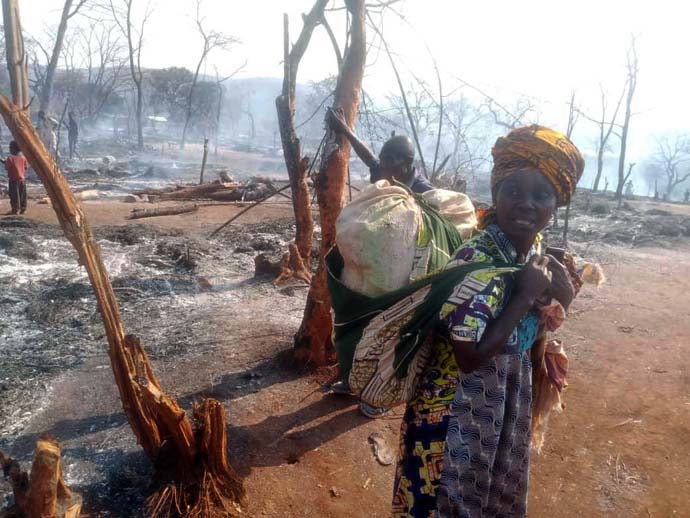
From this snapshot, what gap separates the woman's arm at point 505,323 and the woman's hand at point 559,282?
0.28ft

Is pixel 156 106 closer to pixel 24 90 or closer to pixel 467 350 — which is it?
pixel 24 90

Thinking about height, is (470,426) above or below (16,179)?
above

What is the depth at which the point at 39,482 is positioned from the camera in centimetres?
192

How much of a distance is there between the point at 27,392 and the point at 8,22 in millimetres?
11732

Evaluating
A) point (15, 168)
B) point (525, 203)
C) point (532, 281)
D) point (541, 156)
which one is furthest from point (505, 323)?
point (15, 168)

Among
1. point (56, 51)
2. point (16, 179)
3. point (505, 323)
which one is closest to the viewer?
point (505, 323)

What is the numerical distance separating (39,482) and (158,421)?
57cm

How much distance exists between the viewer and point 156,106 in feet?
127

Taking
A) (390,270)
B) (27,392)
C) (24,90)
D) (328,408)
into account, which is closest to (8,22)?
(24,90)

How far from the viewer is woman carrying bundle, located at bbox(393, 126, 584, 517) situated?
4.72 feet

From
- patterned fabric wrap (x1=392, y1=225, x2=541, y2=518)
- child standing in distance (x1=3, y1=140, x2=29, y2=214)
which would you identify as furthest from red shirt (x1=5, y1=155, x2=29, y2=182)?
patterned fabric wrap (x1=392, y1=225, x2=541, y2=518)

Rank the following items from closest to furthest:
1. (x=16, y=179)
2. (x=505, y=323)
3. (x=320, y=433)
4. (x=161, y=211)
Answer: (x=505, y=323)
(x=320, y=433)
(x=16, y=179)
(x=161, y=211)

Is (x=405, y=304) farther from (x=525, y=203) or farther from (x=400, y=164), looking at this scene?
(x=400, y=164)

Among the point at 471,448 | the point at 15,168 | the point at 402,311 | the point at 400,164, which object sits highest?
the point at 400,164
